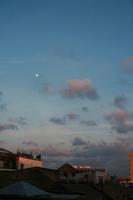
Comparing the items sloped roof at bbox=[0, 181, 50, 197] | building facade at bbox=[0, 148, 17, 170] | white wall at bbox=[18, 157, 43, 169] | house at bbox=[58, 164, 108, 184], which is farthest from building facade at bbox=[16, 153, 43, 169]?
sloped roof at bbox=[0, 181, 50, 197]

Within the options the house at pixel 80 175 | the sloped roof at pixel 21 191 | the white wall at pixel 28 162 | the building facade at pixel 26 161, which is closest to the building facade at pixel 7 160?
the building facade at pixel 26 161

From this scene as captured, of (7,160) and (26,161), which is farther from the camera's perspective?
(26,161)

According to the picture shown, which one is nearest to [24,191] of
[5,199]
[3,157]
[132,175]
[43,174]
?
[5,199]

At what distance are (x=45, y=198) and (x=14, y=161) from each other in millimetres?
41227

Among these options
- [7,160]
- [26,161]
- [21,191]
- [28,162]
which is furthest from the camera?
[28,162]

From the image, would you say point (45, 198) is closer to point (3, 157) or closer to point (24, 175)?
point (24, 175)

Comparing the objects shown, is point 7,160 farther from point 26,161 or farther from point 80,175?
point 80,175

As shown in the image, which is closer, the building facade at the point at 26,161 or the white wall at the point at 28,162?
the building facade at the point at 26,161

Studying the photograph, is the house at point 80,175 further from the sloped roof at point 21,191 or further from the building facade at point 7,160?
the sloped roof at point 21,191

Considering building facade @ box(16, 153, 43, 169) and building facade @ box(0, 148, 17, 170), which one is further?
building facade @ box(16, 153, 43, 169)

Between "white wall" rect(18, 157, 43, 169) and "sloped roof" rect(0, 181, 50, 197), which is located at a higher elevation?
"white wall" rect(18, 157, 43, 169)

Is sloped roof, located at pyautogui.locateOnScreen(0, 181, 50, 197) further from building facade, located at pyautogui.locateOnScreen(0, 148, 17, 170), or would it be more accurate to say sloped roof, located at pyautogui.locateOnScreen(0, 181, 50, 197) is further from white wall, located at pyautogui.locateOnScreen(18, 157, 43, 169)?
white wall, located at pyautogui.locateOnScreen(18, 157, 43, 169)

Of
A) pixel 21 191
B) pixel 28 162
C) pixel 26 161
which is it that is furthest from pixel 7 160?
pixel 21 191

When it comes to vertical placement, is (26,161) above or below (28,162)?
above
